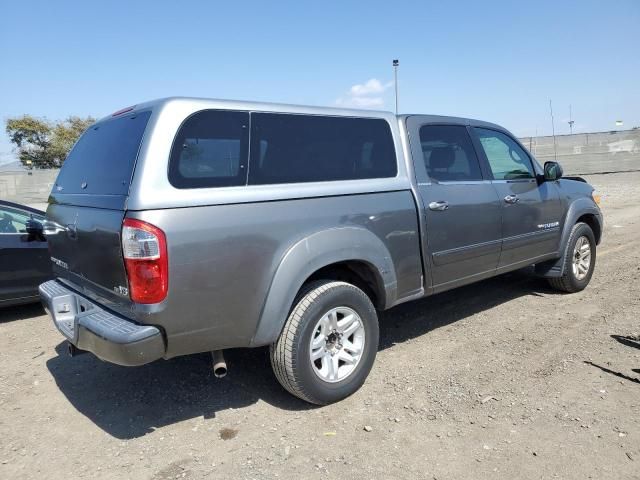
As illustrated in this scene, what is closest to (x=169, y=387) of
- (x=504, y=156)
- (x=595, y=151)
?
(x=504, y=156)

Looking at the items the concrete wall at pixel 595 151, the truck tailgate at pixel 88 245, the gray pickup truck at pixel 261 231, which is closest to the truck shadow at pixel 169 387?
the gray pickup truck at pixel 261 231

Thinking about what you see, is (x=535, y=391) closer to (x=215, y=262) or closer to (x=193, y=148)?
(x=215, y=262)

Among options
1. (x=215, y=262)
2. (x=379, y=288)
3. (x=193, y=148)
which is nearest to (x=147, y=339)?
(x=215, y=262)

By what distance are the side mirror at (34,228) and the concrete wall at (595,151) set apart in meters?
23.5

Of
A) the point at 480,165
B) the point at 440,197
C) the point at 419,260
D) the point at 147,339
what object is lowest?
the point at 147,339

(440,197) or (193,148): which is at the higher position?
(193,148)

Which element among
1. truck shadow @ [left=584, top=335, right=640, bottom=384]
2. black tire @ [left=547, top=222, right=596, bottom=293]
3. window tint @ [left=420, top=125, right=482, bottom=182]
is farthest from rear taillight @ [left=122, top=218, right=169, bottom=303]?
black tire @ [left=547, top=222, right=596, bottom=293]

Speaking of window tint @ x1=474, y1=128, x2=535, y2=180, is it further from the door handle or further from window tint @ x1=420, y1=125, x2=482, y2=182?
the door handle

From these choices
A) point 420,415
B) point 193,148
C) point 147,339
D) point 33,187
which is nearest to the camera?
point 147,339

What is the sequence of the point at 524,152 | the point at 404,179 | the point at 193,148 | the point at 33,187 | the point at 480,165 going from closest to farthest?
the point at 193,148 → the point at 404,179 → the point at 480,165 → the point at 524,152 → the point at 33,187

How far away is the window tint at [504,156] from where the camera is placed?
4598mm

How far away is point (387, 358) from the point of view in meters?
4.04

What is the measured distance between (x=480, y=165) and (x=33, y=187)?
98.0ft

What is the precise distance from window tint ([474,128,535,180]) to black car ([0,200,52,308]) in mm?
4518
